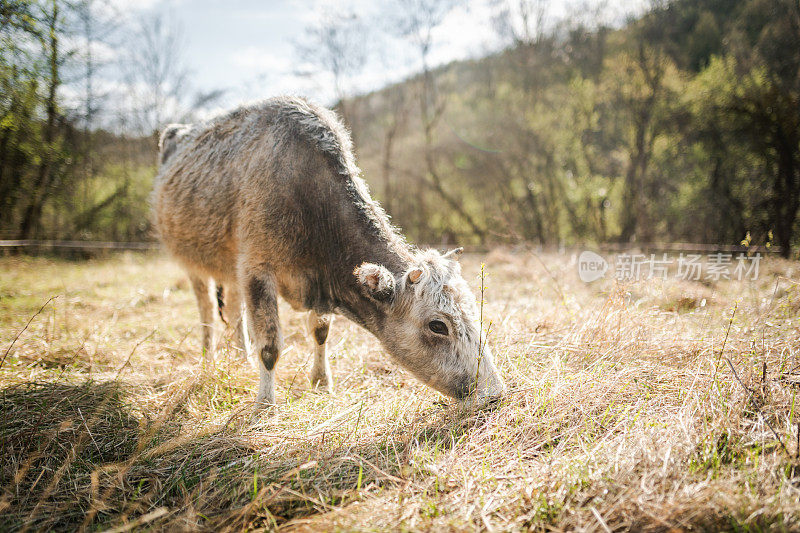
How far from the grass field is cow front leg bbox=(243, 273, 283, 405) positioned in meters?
0.24

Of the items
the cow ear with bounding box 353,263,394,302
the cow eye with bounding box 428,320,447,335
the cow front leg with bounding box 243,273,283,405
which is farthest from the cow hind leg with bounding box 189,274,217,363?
the cow eye with bounding box 428,320,447,335

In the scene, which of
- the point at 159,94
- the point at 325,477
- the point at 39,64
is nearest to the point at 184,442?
the point at 325,477

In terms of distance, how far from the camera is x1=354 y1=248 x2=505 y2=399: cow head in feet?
10.6

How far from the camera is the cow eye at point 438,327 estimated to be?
3283 mm

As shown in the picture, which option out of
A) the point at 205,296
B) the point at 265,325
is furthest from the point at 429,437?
the point at 205,296

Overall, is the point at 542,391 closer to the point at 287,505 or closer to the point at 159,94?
the point at 287,505

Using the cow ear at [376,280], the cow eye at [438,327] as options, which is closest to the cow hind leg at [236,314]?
the cow ear at [376,280]

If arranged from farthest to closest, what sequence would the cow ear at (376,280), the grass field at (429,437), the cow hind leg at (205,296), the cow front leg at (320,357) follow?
the cow hind leg at (205,296) → the cow front leg at (320,357) → the cow ear at (376,280) → the grass field at (429,437)

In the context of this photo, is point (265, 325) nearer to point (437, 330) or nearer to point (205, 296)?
point (437, 330)

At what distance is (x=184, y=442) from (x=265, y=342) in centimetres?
98

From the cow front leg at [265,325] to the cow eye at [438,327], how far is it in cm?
141

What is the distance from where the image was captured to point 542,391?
3.24m

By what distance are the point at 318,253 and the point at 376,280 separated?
32.6 inches

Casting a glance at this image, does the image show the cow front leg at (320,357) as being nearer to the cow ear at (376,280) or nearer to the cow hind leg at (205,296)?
the cow ear at (376,280)
